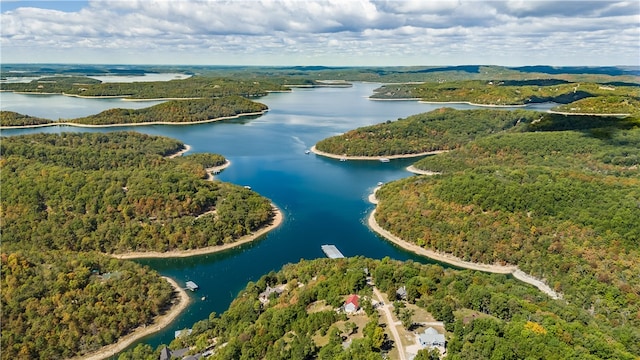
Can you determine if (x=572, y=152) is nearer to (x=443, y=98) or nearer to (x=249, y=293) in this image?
(x=249, y=293)

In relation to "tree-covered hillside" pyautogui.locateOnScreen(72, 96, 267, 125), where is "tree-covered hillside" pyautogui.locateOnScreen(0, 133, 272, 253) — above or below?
below

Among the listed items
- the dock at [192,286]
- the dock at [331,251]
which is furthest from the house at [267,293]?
the dock at [331,251]

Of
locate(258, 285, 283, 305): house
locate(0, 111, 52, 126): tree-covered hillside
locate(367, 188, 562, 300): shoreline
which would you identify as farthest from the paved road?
locate(0, 111, 52, 126): tree-covered hillside

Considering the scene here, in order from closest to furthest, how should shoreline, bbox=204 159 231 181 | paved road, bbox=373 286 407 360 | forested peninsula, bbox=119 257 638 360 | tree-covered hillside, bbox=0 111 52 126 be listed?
1. forested peninsula, bbox=119 257 638 360
2. paved road, bbox=373 286 407 360
3. shoreline, bbox=204 159 231 181
4. tree-covered hillside, bbox=0 111 52 126

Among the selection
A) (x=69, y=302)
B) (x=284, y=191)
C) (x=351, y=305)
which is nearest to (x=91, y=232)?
(x=69, y=302)

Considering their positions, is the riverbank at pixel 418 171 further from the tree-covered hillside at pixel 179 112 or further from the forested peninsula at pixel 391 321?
the tree-covered hillside at pixel 179 112

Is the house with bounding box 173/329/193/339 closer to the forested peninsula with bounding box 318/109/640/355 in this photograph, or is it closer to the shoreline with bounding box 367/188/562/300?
the shoreline with bounding box 367/188/562/300

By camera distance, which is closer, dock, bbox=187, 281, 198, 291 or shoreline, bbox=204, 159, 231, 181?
dock, bbox=187, 281, 198, 291
